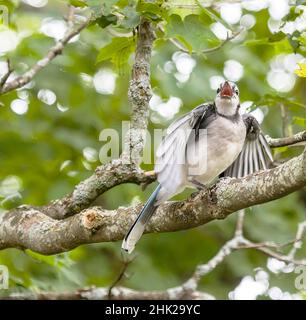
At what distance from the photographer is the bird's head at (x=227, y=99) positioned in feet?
14.8

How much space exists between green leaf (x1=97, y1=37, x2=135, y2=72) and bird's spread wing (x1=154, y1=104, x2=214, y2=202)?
473mm

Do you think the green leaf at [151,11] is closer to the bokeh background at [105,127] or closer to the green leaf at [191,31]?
the green leaf at [191,31]

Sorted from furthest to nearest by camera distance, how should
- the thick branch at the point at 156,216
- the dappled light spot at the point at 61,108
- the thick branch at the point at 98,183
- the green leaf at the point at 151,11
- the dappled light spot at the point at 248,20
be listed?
the dappled light spot at the point at 61,108
the dappled light spot at the point at 248,20
the thick branch at the point at 98,183
the green leaf at the point at 151,11
the thick branch at the point at 156,216

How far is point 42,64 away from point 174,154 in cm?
100

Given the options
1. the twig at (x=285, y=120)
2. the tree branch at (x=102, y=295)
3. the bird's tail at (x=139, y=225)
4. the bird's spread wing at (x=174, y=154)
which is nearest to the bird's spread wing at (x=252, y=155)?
the twig at (x=285, y=120)

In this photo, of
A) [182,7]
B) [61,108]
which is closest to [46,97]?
[61,108]

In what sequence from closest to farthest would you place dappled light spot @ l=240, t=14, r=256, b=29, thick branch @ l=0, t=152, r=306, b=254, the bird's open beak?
thick branch @ l=0, t=152, r=306, b=254 → the bird's open beak → dappled light spot @ l=240, t=14, r=256, b=29

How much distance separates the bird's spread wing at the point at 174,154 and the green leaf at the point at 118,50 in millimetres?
473

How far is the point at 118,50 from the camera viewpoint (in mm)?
4148

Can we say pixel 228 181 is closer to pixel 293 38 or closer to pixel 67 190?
pixel 293 38

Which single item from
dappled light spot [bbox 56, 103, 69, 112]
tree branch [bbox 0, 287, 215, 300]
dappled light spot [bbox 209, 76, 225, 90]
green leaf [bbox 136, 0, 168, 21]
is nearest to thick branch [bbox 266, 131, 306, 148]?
green leaf [bbox 136, 0, 168, 21]

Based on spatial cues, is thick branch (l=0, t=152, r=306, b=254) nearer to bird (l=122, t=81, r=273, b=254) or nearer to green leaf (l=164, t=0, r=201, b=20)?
bird (l=122, t=81, r=273, b=254)

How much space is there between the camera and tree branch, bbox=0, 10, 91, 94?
4.11 m
